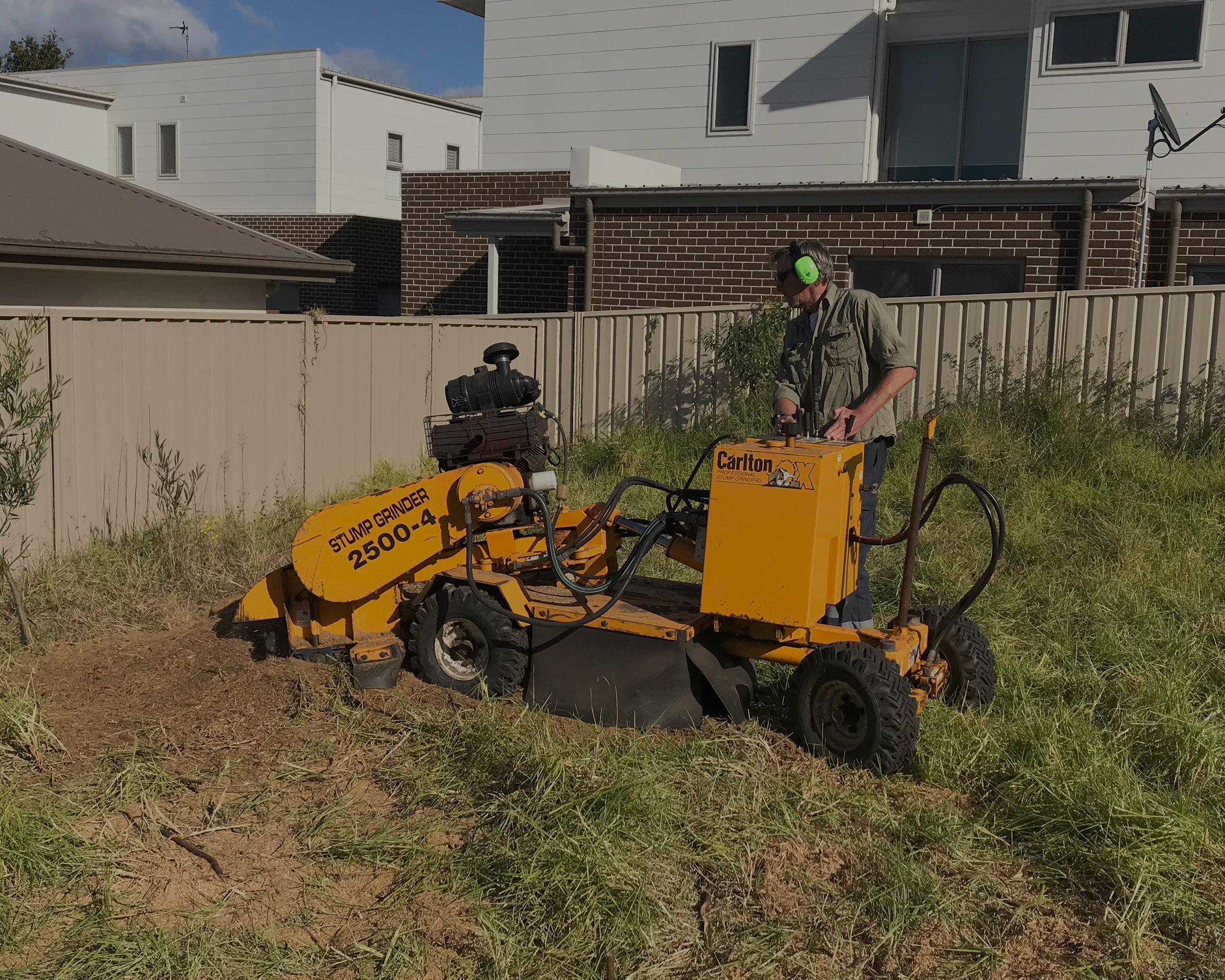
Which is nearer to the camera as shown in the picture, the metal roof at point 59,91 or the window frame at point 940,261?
the window frame at point 940,261

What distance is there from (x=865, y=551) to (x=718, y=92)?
12.7 metres

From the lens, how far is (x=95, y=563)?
7352mm

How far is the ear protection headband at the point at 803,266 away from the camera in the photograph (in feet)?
16.7

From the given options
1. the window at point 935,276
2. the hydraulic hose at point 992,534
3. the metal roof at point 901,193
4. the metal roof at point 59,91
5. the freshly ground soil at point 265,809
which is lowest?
the freshly ground soil at point 265,809

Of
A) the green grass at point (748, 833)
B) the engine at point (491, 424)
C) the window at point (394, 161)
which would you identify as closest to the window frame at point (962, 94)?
the green grass at point (748, 833)

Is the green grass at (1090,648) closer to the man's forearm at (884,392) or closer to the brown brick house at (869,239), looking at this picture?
the man's forearm at (884,392)

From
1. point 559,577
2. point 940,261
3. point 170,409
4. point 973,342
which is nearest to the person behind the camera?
point 559,577

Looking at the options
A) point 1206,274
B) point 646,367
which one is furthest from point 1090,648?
point 1206,274

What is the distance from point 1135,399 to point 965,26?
293 inches

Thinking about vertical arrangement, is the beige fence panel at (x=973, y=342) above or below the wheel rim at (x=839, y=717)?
above

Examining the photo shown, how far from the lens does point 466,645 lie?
5.34 meters

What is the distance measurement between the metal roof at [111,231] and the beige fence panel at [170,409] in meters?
1.44

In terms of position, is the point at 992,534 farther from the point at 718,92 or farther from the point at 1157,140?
the point at 718,92

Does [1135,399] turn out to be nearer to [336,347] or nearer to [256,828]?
[336,347]
